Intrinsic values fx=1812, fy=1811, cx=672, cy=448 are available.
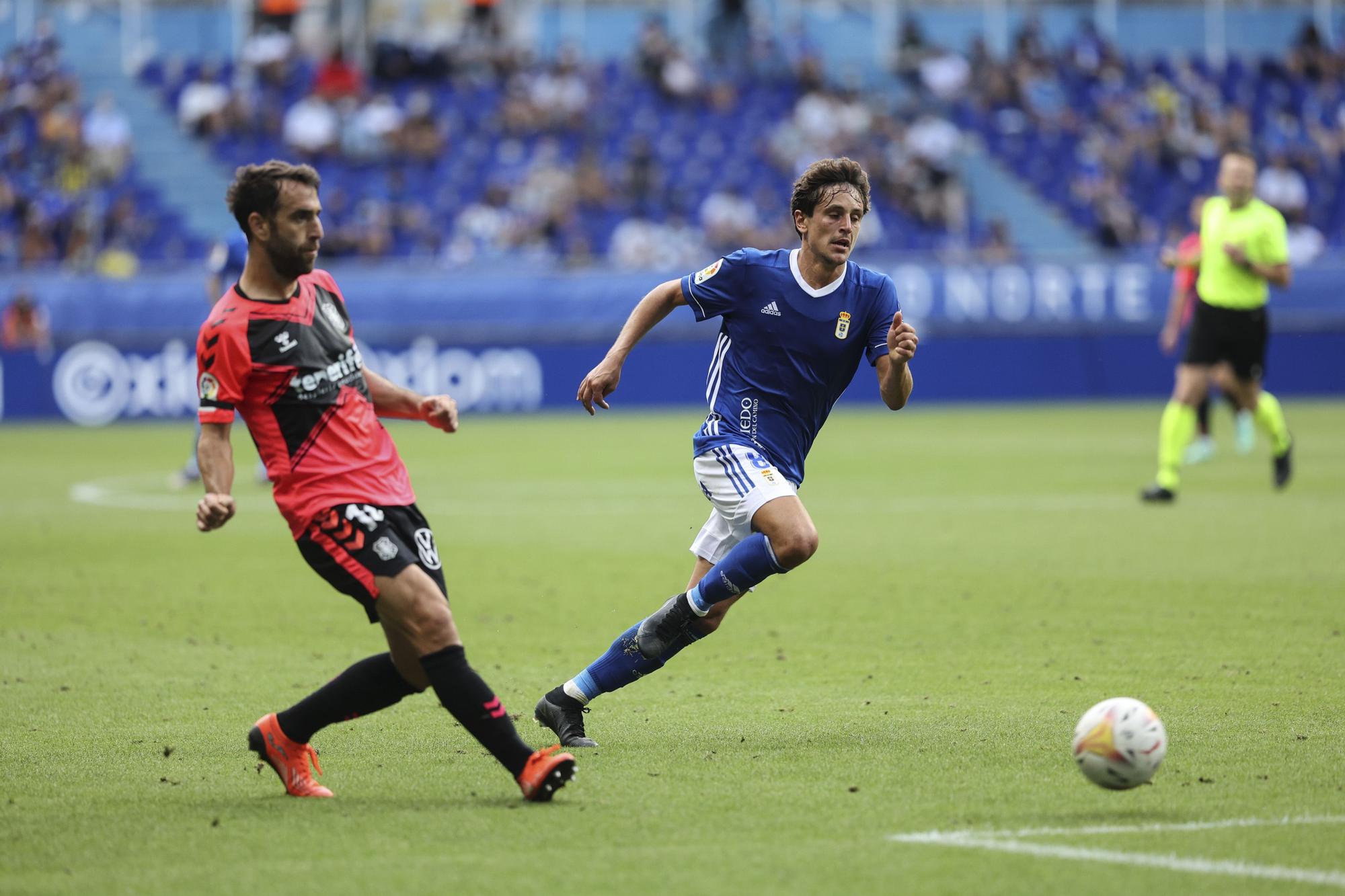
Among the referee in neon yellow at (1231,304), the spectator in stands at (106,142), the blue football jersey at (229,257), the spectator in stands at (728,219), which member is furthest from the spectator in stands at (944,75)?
the blue football jersey at (229,257)

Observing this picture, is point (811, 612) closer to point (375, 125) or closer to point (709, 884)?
point (709, 884)

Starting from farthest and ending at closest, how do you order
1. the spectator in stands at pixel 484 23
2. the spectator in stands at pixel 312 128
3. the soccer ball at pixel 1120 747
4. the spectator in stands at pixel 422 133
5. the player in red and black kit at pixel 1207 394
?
the spectator in stands at pixel 484 23, the spectator in stands at pixel 422 133, the spectator in stands at pixel 312 128, the player in red and black kit at pixel 1207 394, the soccer ball at pixel 1120 747

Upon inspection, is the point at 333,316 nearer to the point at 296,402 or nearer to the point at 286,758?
the point at 296,402

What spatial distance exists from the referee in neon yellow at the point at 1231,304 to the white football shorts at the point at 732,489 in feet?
28.6

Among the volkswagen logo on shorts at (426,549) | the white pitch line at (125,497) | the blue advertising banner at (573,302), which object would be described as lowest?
the white pitch line at (125,497)

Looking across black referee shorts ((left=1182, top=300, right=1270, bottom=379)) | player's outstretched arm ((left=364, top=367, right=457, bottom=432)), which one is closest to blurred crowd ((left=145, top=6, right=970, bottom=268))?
black referee shorts ((left=1182, top=300, right=1270, bottom=379))

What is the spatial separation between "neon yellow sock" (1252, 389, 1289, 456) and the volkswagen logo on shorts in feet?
37.3

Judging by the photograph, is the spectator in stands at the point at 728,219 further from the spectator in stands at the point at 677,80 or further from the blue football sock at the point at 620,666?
the blue football sock at the point at 620,666

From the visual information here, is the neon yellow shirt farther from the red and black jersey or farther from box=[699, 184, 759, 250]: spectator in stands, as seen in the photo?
box=[699, 184, 759, 250]: spectator in stands

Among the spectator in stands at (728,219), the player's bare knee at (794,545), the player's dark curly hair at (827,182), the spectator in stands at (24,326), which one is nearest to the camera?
the player's bare knee at (794,545)

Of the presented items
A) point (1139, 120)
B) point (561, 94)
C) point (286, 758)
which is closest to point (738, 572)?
point (286, 758)

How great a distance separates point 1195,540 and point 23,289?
1985 cm

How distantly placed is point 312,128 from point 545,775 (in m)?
28.1

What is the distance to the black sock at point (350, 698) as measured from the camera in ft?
18.9
